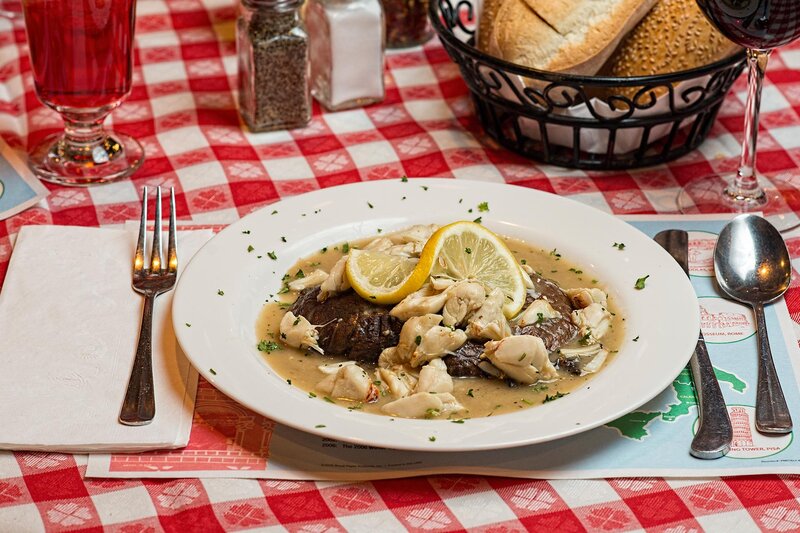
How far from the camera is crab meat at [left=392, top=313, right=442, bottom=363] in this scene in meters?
1.48

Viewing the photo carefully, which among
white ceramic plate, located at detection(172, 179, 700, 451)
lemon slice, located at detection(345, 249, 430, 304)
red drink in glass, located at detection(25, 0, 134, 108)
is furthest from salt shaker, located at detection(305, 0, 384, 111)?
lemon slice, located at detection(345, 249, 430, 304)

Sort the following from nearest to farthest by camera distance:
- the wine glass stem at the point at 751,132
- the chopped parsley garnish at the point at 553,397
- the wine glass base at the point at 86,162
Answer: the chopped parsley garnish at the point at 553,397
the wine glass stem at the point at 751,132
the wine glass base at the point at 86,162

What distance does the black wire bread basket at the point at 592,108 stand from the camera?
206 cm

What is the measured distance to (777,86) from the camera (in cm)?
265

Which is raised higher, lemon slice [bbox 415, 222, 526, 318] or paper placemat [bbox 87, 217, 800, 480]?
lemon slice [bbox 415, 222, 526, 318]

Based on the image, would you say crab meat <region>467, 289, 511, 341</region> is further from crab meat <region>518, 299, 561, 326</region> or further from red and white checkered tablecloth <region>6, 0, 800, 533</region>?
red and white checkered tablecloth <region>6, 0, 800, 533</region>

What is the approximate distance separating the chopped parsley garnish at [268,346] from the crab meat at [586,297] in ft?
1.59

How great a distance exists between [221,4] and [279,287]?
1.61 meters

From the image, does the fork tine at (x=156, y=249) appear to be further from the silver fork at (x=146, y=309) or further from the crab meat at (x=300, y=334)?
the crab meat at (x=300, y=334)

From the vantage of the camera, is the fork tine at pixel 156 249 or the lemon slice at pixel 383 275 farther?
the fork tine at pixel 156 249

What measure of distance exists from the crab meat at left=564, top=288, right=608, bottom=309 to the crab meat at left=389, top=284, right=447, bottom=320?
0.25 meters

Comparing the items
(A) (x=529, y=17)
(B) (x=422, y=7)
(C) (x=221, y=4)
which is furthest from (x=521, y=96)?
(C) (x=221, y=4)

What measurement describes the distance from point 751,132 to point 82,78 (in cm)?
139

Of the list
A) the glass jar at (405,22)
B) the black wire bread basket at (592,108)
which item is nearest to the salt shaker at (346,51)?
the black wire bread basket at (592,108)
